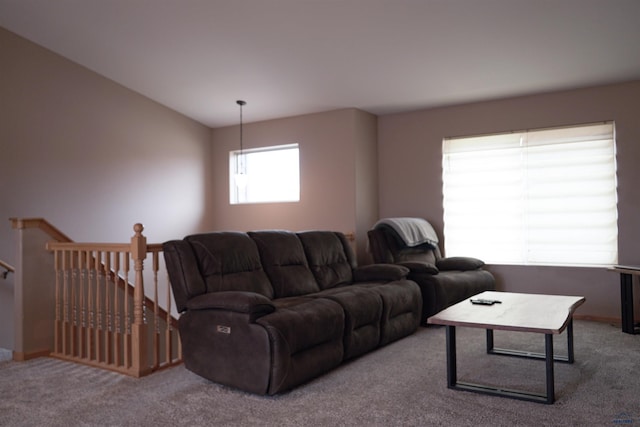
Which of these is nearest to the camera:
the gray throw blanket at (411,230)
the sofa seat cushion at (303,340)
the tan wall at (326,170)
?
the sofa seat cushion at (303,340)

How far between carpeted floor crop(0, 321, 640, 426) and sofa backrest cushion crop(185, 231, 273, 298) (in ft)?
2.14

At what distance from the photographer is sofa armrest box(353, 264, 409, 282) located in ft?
15.2

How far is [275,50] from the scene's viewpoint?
15.8ft

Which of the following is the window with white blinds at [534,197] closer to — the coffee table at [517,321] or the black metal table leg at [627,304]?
the black metal table leg at [627,304]

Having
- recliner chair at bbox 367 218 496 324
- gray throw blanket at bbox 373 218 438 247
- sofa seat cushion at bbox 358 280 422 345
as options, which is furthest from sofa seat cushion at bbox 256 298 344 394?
gray throw blanket at bbox 373 218 438 247

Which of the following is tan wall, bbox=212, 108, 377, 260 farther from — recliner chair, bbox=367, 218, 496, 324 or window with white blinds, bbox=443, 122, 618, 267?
window with white blinds, bbox=443, 122, 618, 267

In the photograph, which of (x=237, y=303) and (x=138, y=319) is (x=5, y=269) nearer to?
(x=138, y=319)

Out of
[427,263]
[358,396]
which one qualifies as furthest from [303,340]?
[427,263]

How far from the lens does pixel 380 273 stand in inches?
185

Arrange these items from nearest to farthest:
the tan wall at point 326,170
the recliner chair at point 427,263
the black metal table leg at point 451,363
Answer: the black metal table leg at point 451,363
the recliner chair at point 427,263
the tan wall at point 326,170

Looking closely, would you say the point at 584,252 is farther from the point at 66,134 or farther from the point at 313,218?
the point at 66,134

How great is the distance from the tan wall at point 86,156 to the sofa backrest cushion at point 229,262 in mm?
2511

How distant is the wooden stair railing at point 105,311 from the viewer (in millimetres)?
3432

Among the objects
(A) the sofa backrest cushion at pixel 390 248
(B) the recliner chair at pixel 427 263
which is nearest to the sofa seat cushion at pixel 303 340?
(B) the recliner chair at pixel 427 263
